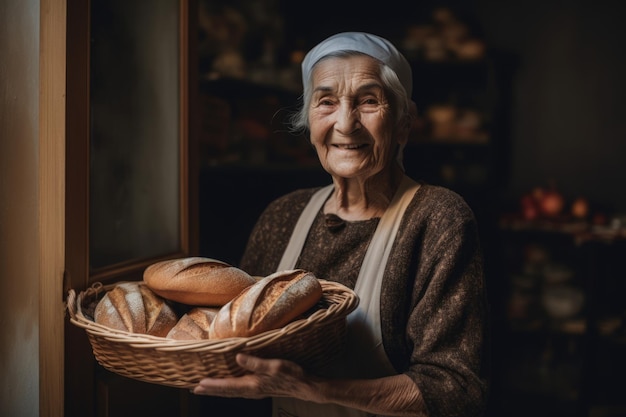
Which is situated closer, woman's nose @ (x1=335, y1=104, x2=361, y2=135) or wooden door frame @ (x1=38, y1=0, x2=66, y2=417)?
wooden door frame @ (x1=38, y1=0, x2=66, y2=417)

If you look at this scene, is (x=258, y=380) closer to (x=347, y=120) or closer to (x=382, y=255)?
(x=382, y=255)

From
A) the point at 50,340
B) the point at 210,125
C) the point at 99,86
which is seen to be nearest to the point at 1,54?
the point at 99,86

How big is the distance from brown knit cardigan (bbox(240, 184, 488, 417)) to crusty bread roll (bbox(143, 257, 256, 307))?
1.06 ft

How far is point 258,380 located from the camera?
1.07m

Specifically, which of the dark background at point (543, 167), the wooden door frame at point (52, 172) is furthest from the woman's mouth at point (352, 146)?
the dark background at point (543, 167)

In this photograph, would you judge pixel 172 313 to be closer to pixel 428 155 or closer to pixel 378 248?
pixel 378 248

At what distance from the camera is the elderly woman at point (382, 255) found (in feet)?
4.14

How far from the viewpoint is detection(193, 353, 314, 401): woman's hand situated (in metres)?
1.03

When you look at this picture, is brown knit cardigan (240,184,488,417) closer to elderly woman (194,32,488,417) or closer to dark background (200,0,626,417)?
elderly woman (194,32,488,417)

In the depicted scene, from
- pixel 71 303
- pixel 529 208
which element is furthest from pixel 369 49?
pixel 529 208

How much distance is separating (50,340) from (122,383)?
0.78ft

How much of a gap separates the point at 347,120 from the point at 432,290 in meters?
0.44

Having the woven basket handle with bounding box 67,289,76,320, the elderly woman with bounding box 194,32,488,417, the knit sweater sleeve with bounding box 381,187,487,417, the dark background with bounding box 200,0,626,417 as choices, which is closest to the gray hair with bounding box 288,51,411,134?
the elderly woman with bounding box 194,32,488,417

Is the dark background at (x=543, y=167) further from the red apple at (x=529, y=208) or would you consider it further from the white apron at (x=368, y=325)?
the white apron at (x=368, y=325)
